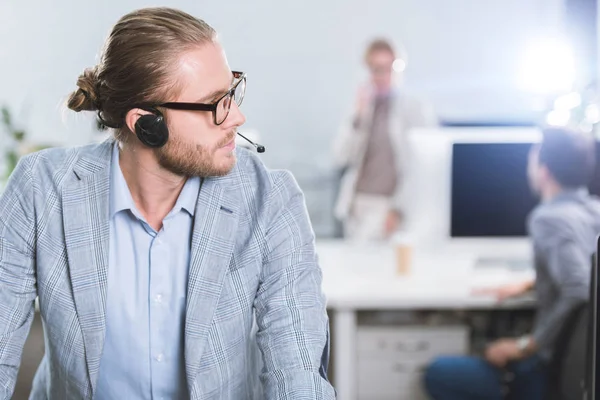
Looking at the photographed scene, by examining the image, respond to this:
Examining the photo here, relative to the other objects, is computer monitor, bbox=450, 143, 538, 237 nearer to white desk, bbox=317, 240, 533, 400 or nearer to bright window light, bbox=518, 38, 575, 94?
white desk, bbox=317, 240, 533, 400

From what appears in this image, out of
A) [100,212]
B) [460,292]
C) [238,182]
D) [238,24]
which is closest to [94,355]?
[100,212]

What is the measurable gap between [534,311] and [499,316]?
15cm

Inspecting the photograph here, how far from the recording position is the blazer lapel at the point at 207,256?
1.29 meters

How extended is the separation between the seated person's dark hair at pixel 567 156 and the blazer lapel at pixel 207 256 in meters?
1.70

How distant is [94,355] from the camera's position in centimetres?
129

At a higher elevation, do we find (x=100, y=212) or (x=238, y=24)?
(x=238, y=24)

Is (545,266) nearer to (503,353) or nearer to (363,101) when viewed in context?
(503,353)

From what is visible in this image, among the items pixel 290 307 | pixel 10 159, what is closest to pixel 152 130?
pixel 290 307

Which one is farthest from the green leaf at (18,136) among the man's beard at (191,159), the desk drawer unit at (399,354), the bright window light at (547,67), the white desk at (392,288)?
the bright window light at (547,67)

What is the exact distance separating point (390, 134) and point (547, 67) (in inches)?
50.8

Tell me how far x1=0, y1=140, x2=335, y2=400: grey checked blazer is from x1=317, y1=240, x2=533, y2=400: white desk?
4.84ft

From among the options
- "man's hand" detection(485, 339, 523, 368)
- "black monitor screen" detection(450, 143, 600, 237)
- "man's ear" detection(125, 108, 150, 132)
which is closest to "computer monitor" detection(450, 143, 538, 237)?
"black monitor screen" detection(450, 143, 600, 237)

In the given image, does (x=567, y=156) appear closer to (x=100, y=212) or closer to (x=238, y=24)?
(x=100, y=212)

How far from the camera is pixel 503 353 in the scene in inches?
109
